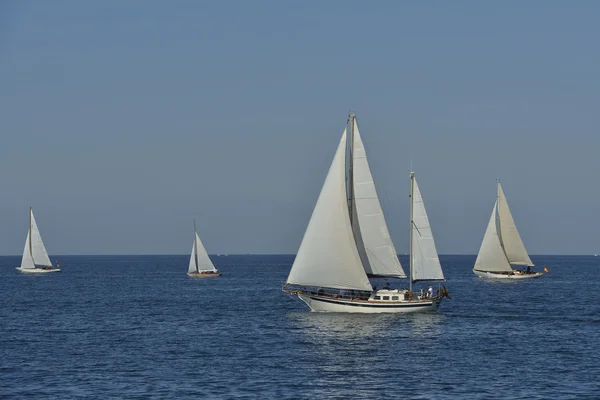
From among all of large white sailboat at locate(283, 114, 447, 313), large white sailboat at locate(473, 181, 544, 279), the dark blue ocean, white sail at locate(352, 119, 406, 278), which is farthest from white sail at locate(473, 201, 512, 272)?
white sail at locate(352, 119, 406, 278)

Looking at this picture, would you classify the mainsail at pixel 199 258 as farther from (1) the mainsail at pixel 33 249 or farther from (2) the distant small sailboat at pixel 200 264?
(1) the mainsail at pixel 33 249

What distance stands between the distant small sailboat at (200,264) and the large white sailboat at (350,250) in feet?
318

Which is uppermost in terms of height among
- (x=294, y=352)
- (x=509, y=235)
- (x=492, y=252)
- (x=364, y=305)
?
(x=509, y=235)

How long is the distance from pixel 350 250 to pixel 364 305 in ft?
15.6

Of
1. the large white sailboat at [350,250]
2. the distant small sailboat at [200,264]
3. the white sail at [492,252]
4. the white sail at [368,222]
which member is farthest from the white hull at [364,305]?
the distant small sailboat at [200,264]

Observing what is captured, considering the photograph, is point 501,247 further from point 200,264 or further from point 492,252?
point 200,264

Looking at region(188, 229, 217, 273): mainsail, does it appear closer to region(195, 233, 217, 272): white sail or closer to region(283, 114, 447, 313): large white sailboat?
region(195, 233, 217, 272): white sail

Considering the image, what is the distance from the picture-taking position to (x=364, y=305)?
248 ft

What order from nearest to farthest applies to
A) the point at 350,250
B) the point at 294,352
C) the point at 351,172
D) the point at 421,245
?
the point at 294,352 → the point at 350,250 → the point at 351,172 → the point at 421,245

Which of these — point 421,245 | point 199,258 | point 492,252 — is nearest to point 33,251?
point 199,258

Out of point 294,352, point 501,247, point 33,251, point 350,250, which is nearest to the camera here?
point 294,352

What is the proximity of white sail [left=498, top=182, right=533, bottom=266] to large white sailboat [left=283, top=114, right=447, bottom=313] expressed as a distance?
2888 inches

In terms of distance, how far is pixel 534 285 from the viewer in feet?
472

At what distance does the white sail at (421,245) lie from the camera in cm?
8325
